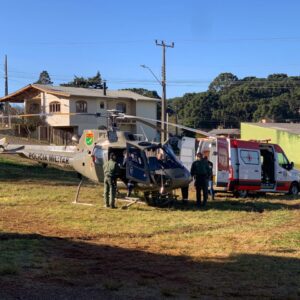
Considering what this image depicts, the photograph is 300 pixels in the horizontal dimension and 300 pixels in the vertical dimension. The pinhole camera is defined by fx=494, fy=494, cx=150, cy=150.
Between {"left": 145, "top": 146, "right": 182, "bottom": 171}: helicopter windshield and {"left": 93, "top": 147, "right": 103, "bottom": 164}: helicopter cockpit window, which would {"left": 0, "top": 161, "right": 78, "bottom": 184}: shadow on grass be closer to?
{"left": 93, "top": 147, "right": 103, "bottom": 164}: helicopter cockpit window

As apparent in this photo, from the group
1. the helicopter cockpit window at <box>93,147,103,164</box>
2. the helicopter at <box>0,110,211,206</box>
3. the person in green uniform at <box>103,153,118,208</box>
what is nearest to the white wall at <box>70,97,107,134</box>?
the helicopter at <box>0,110,211,206</box>

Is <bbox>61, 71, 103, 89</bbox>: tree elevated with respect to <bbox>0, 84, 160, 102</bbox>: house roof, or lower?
elevated

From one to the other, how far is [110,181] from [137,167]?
3.07 ft

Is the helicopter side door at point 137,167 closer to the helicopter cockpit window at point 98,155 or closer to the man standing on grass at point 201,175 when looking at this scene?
the helicopter cockpit window at point 98,155

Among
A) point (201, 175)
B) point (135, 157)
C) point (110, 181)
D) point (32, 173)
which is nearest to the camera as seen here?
point (110, 181)

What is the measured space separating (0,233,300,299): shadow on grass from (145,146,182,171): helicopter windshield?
18.7ft

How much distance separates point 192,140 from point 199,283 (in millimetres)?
13219

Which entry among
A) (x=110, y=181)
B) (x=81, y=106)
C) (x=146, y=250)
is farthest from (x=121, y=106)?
(x=146, y=250)

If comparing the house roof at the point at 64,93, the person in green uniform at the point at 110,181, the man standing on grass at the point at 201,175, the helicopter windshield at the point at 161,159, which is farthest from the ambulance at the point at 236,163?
the house roof at the point at 64,93

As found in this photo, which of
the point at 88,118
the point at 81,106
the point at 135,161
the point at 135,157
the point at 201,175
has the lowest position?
the point at 201,175

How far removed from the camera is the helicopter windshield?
15219mm

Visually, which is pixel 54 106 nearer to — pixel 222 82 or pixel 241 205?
pixel 241 205

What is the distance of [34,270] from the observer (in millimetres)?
7523

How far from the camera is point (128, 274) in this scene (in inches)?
297
